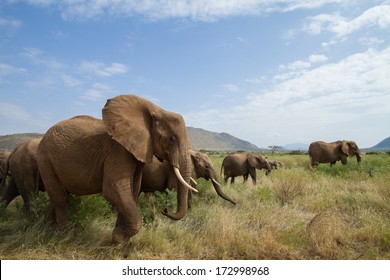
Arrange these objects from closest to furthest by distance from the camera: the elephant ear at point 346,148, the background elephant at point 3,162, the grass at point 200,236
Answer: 1. the grass at point 200,236
2. the background elephant at point 3,162
3. the elephant ear at point 346,148

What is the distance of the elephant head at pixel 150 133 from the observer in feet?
16.1

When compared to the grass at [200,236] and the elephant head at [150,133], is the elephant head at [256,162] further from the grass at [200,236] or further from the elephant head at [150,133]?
the elephant head at [150,133]

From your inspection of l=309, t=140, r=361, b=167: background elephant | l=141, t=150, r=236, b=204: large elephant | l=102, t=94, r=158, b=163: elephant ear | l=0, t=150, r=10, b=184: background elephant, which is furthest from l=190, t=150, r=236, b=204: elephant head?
l=309, t=140, r=361, b=167: background elephant

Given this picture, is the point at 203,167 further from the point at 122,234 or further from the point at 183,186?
the point at 122,234

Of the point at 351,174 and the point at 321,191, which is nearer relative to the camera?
the point at 321,191

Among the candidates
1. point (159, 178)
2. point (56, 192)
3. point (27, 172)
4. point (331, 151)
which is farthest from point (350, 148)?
point (56, 192)

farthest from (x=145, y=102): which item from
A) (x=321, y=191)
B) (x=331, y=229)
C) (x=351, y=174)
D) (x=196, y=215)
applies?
(x=351, y=174)

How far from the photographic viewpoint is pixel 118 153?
5059mm

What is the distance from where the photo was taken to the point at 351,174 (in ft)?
48.5

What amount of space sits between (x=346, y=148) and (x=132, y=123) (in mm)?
20269

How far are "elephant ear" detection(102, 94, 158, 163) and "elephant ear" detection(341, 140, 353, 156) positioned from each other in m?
19.6

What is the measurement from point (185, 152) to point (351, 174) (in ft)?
40.1

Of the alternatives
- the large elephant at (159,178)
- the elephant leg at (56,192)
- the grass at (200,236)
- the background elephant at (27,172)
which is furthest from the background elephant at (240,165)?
the elephant leg at (56,192)

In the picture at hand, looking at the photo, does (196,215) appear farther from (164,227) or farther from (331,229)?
(331,229)
